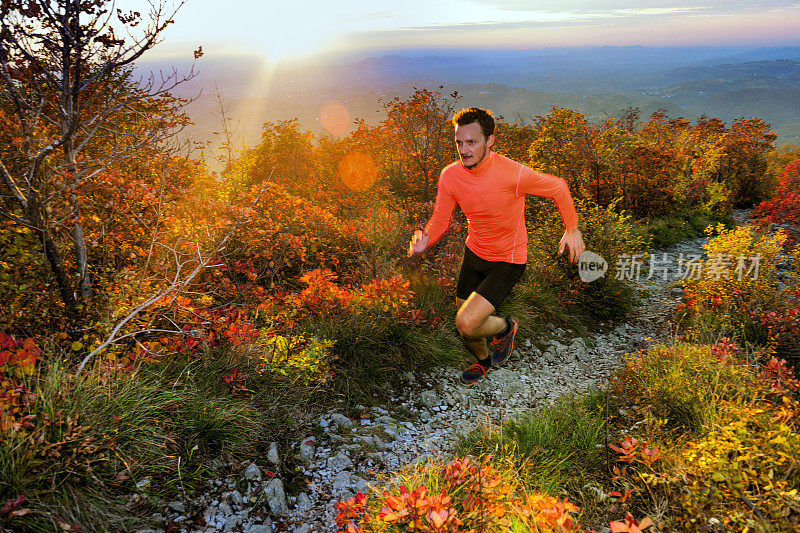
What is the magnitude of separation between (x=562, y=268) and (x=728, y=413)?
421 cm

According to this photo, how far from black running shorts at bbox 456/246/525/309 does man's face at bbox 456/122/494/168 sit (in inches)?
43.1

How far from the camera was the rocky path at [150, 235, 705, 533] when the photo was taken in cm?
259

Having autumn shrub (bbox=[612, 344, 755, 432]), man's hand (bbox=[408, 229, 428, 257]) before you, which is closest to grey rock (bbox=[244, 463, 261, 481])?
man's hand (bbox=[408, 229, 428, 257])

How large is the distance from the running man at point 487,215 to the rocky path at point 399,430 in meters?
0.48

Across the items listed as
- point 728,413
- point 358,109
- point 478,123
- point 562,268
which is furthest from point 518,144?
point 358,109

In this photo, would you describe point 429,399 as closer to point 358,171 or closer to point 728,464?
point 728,464

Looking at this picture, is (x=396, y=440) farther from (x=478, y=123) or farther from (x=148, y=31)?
(x=148, y=31)

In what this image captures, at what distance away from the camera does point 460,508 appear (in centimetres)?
231

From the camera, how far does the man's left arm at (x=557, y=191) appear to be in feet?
13.3

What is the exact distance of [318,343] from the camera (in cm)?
409

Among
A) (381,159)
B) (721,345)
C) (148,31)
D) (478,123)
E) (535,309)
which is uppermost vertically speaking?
(148,31)

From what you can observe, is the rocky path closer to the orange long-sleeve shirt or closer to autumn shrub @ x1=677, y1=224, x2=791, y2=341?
autumn shrub @ x1=677, y1=224, x2=791, y2=341

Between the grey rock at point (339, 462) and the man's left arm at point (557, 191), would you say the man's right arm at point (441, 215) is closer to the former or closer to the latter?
the man's left arm at point (557, 191)

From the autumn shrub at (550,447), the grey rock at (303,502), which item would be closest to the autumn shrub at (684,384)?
the autumn shrub at (550,447)
